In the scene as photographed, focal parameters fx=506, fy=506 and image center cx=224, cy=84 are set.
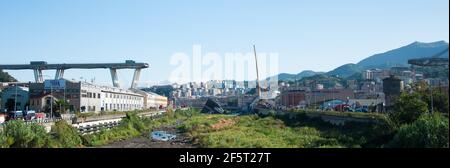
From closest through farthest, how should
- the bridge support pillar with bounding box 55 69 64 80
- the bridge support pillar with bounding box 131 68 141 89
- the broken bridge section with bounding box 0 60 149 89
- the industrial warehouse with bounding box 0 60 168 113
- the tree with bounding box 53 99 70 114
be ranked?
the tree with bounding box 53 99 70 114 < the industrial warehouse with bounding box 0 60 168 113 < the broken bridge section with bounding box 0 60 149 89 < the bridge support pillar with bounding box 55 69 64 80 < the bridge support pillar with bounding box 131 68 141 89

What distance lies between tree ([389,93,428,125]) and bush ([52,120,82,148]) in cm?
1355

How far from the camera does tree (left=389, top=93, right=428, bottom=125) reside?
21.7 m

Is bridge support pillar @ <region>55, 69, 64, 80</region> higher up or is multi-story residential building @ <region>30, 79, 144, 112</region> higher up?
bridge support pillar @ <region>55, 69, 64, 80</region>

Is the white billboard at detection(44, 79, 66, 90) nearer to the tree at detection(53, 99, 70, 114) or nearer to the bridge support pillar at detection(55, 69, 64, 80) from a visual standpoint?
the tree at detection(53, 99, 70, 114)

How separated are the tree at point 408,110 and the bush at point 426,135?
5242 millimetres

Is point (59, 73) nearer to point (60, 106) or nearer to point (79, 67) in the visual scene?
point (79, 67)

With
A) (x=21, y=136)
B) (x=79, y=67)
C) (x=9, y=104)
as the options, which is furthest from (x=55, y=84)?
(x=21, y=136)

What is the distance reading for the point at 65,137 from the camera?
1995 cm

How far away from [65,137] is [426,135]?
522 inches

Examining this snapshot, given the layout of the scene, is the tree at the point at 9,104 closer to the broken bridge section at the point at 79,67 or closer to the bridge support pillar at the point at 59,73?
the broken bridge section at the point at 79,67

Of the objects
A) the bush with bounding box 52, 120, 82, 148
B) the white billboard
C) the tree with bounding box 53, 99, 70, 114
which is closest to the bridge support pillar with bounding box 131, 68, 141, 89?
the white billboard

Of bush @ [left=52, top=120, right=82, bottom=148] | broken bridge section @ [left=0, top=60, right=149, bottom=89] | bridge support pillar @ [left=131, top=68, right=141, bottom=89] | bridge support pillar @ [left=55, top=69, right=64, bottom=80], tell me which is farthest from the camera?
bridge support pillar @ [left=131, top=68, right=141, bottom=89]
